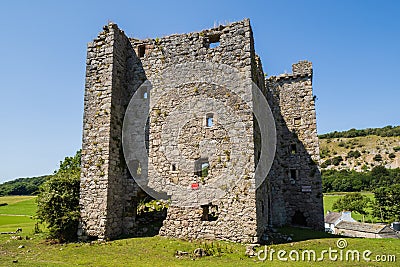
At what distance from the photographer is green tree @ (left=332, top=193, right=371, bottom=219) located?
59.6m

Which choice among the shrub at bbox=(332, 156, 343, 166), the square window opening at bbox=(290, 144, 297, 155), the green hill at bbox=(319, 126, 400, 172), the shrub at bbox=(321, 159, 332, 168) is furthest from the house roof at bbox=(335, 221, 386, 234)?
the shrub at bbox=(332, 156, 343, 166)

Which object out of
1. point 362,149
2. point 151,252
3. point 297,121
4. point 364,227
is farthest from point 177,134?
point 362,149

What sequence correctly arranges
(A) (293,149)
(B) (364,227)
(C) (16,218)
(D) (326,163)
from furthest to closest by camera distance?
1. (D) (326,163)
2. (B) (364,227)
3. (C) (16,218)
4. (A) (293,149)

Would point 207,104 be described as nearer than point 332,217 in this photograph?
Yes

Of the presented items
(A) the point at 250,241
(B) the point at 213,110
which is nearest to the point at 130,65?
(B) the point at 213,110

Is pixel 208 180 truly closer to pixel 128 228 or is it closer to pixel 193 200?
pixel 193 200

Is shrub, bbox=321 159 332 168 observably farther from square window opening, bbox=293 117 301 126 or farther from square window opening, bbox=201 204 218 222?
square window opening, bbox=201 204 218 222

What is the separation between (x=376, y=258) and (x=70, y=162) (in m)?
17.4

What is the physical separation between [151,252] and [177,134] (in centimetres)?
595

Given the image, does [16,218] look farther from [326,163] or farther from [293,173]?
[326,163]

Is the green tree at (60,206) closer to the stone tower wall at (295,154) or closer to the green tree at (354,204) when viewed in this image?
the stone tower wall at (295,154)

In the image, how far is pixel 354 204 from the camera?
59.8m

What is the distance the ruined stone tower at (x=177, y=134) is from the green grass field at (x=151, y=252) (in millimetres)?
1102

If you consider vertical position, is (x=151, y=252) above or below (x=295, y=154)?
below
